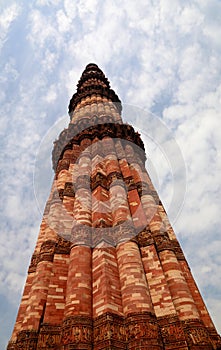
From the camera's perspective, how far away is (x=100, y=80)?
85.5 feet

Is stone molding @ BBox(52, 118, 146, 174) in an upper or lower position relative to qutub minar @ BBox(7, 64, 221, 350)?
upper

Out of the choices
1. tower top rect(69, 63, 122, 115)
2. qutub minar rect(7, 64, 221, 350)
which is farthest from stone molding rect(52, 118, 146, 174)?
tower top rect(69, 63, 122, 115)

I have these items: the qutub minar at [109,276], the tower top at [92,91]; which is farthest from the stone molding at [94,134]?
the tower top at [92,91]

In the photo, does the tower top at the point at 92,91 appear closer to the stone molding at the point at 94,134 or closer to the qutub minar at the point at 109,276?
the stone molding at the point at 94,134

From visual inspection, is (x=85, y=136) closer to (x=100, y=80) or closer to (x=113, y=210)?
(x=113, y=210)

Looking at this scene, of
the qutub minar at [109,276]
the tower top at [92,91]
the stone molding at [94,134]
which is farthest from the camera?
the tower top at [92,91]

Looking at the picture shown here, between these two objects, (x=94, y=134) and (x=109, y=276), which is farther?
(x=94, y=134)

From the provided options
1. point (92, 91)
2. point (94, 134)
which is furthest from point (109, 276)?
point (92, 91)

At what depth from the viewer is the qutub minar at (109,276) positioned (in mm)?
6035

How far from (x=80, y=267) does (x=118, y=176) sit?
4.63 meters

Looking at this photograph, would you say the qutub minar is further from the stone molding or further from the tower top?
the tower top

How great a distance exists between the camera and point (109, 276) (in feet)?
22.8

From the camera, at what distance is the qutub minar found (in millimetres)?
6035

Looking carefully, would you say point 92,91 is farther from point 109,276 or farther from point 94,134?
point 109,276
